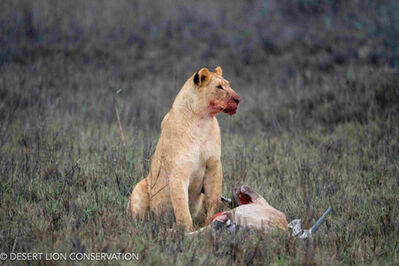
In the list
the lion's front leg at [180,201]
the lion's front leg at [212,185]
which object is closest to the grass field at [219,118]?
the lion's front leg at [180,201]

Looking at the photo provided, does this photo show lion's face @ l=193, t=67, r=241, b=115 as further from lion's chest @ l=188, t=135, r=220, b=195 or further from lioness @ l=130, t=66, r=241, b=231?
lion's chest @ l=188, t=135, r=220, b=195

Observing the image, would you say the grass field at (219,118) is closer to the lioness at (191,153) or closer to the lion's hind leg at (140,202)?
the lion's hind leg at (140,202)

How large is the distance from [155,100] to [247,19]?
22.8ft

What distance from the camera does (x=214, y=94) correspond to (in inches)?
159

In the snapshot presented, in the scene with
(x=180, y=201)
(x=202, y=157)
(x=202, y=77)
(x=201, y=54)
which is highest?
(x=202, y=77)

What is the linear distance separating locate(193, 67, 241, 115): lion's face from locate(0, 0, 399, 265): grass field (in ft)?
3.62

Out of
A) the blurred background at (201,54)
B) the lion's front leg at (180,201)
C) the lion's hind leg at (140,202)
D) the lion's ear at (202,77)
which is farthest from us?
the blurred background at (201,54)

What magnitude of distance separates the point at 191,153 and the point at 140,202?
794 millimetres

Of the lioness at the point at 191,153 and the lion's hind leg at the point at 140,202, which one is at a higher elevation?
the lioness at the point at 191,153

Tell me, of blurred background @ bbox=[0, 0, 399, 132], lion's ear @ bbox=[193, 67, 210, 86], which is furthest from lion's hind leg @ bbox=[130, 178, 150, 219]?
blurred background @ bbox=[0, 0, 399, 132]

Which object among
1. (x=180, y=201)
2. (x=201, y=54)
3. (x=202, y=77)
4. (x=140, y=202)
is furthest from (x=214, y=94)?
(x=201, y=54)

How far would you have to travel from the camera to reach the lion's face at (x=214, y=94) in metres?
4.00

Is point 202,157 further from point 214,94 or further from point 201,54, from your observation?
point 201,54

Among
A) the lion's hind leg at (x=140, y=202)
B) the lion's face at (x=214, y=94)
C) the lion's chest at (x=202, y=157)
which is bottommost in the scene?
the lion's hind leg at (x=140, y=202)
